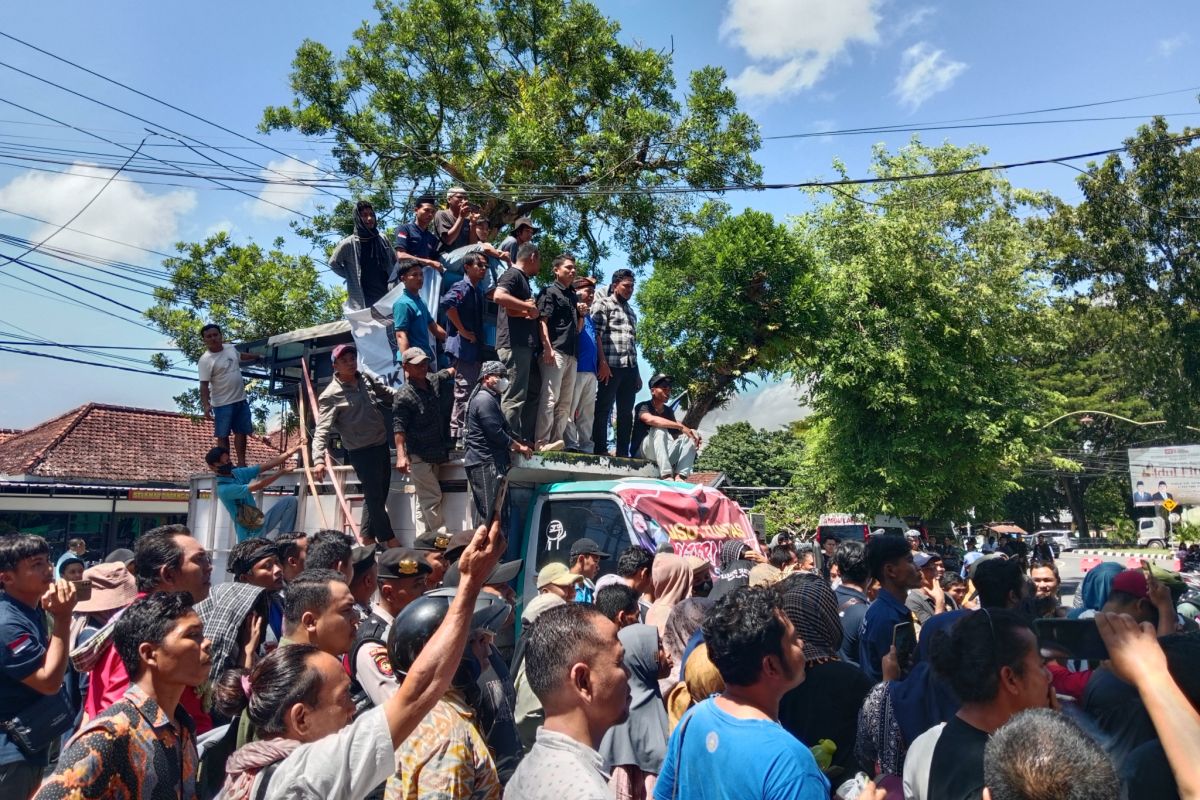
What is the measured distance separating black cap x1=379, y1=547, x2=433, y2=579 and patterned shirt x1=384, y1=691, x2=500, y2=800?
173 centimetres

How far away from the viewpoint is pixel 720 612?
2.68 metres

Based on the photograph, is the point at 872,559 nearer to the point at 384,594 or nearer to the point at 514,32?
the point at 384,594

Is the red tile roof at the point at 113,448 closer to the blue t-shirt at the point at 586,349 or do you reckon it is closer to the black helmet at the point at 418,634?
the blue t-shirt at the point at 586,349

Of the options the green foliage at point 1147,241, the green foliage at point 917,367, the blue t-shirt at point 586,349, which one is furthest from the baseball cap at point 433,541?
the green foliage at point 1147,241

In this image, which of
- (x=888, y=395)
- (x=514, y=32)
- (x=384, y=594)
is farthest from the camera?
(x=888, y=395)

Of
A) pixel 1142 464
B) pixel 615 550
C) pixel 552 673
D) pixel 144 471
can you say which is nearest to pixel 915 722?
pixel 552 673

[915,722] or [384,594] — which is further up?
[384,594]

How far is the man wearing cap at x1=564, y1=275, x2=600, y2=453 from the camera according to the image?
818 centimetres

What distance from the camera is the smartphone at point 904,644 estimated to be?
130 inches

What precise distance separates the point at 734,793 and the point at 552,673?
0.58 meters

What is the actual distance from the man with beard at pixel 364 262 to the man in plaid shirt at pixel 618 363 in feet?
7.36

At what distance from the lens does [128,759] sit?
7.87 ft

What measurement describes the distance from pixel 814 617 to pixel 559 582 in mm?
1945

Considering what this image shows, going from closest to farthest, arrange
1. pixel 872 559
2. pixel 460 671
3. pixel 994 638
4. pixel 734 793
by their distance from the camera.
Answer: pixel 734 793, pixel 994 638, pixel 460 671, pixel 872 559
